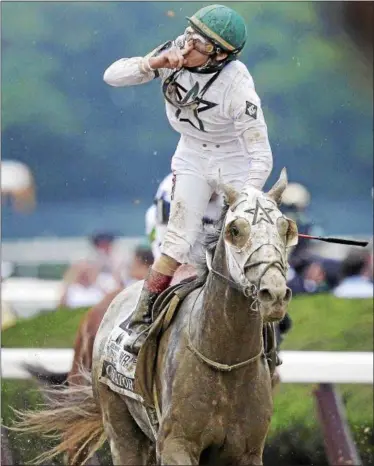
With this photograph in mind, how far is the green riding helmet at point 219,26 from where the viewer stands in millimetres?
5812

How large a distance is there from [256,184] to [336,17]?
7.16m

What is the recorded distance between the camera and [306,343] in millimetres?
11414

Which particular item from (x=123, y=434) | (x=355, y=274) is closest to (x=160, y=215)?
(x=123, y=434)

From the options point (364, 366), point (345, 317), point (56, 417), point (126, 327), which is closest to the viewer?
point (126, 327)

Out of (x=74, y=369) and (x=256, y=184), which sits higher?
(x=256, y=184)

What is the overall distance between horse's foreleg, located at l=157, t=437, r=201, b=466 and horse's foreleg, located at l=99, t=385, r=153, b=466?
88 centimetres

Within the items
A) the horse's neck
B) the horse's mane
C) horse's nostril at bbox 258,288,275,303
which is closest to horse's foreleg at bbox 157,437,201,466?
the horse's neck

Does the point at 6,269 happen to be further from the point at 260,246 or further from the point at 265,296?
the point at 265,296

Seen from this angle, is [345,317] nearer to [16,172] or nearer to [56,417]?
[16,172]

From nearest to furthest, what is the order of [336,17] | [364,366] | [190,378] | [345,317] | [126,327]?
[190,378], [126,327], [364,366], [345,317], [336,17]

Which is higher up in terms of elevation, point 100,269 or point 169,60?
point 169,60

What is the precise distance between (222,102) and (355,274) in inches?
211

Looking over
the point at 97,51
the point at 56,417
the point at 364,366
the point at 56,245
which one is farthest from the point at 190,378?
the point at 97,51

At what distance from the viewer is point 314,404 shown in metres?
9.59
